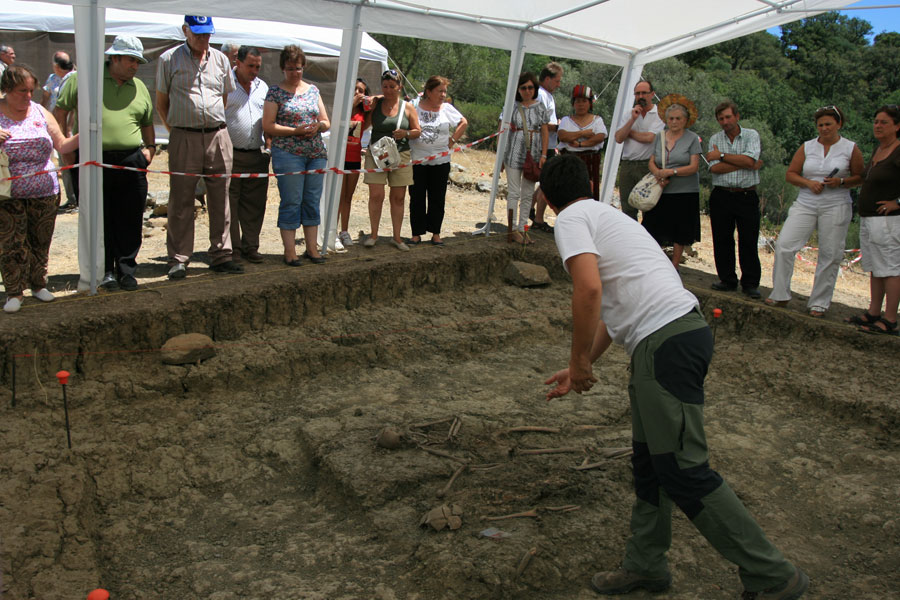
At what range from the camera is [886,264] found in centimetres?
641

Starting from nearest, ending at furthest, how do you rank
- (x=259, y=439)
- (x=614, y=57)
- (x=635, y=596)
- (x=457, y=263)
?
(x=635, y=596) → (x=259, y=439) → (x=457, y=263) → (x=614, y=57)


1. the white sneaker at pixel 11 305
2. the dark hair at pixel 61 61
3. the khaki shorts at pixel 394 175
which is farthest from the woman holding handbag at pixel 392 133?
the dark hair at pixel 61 61

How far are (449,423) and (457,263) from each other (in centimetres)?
336

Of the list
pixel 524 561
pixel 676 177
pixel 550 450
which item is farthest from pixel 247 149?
pixel 524 561

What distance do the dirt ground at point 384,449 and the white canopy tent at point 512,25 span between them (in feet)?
3.88

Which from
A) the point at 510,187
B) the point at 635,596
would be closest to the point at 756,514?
the point at 635,596

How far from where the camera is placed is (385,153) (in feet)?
25.3

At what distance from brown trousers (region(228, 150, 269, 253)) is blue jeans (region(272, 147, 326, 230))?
0.18m

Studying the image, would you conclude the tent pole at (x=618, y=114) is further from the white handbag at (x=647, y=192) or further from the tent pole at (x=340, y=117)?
the tent pole at (x=340, y=117)

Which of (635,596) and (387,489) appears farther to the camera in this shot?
(387,489)

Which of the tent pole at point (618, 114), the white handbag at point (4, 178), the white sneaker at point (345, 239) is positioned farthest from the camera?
the tent pole at point (618, 114)

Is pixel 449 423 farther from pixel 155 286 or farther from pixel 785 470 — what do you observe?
pixel 155 286

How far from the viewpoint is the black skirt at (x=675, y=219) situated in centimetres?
781

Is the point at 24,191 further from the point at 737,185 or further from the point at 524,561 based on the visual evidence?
the point at 737,185
